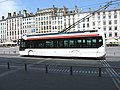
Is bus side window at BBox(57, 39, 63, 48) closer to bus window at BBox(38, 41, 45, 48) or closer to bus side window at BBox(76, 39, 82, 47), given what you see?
bus side window at BBox(76, 39, 82, 47)

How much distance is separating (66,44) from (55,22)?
276 feet

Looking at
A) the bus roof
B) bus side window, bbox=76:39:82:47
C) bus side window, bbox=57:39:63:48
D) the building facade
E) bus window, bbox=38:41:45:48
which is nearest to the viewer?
the bus roof

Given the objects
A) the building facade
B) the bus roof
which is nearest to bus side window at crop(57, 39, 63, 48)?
the bus roof

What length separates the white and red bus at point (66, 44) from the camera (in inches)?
885

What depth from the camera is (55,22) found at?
108 metres

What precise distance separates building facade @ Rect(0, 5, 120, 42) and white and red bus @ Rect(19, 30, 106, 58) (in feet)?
157

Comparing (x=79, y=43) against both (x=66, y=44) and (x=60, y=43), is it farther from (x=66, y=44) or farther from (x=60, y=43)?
(x=60, y=43)

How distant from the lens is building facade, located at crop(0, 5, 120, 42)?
9194 cm

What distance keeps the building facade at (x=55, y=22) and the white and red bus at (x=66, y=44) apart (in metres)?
47.9

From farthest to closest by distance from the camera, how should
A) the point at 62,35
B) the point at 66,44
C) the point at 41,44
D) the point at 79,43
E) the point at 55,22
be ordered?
the point at 55,22, the point at 41,44, the point at 62,35, the point at 66,44, the point at 79,43

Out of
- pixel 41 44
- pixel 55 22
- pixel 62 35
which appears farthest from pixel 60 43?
pixel 55 22

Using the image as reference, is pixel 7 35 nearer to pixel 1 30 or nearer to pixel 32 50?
pixel 1 30

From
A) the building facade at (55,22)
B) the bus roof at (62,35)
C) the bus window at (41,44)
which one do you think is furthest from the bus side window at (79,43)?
the building facade at (55,22)

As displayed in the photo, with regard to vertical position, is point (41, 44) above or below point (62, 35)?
below
